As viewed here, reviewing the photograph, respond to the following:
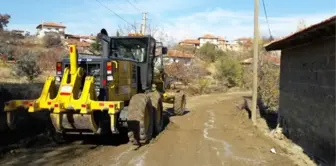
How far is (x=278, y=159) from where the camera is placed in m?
8.43

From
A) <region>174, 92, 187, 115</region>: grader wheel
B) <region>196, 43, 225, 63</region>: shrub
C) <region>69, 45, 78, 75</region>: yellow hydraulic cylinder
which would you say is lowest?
<region>174, 92, 187, 115</region>: grader wheel

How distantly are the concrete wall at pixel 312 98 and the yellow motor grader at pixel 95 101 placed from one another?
4026 millimetres

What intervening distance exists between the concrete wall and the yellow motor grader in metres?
4.03

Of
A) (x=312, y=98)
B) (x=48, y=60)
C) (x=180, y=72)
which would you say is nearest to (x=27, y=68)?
(x=48, y=60)

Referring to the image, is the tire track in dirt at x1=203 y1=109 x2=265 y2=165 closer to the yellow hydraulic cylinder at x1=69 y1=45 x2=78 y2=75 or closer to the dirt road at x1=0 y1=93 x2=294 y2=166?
the dirt road at x1=0 y1=93 x2=294 y2=166

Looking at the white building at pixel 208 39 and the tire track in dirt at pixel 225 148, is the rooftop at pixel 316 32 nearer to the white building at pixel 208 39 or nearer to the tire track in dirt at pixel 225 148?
the tire track in dirt at pixel 225 148

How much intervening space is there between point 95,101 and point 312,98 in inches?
214

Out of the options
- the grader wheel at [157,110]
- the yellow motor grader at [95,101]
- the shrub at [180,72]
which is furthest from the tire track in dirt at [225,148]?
the shrub at [180,72]

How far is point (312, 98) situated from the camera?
393 inches

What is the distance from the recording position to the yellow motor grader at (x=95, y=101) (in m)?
8.27

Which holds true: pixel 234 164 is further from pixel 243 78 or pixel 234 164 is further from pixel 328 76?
pixel 243 78

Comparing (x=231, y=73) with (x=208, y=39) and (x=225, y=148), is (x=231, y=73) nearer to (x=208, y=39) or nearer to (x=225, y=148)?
(x=225, y=148)

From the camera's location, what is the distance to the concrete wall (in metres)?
8.54

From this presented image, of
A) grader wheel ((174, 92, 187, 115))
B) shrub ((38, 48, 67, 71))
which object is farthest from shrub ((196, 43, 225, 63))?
grader wheel ((174, 92, 187, 115))
